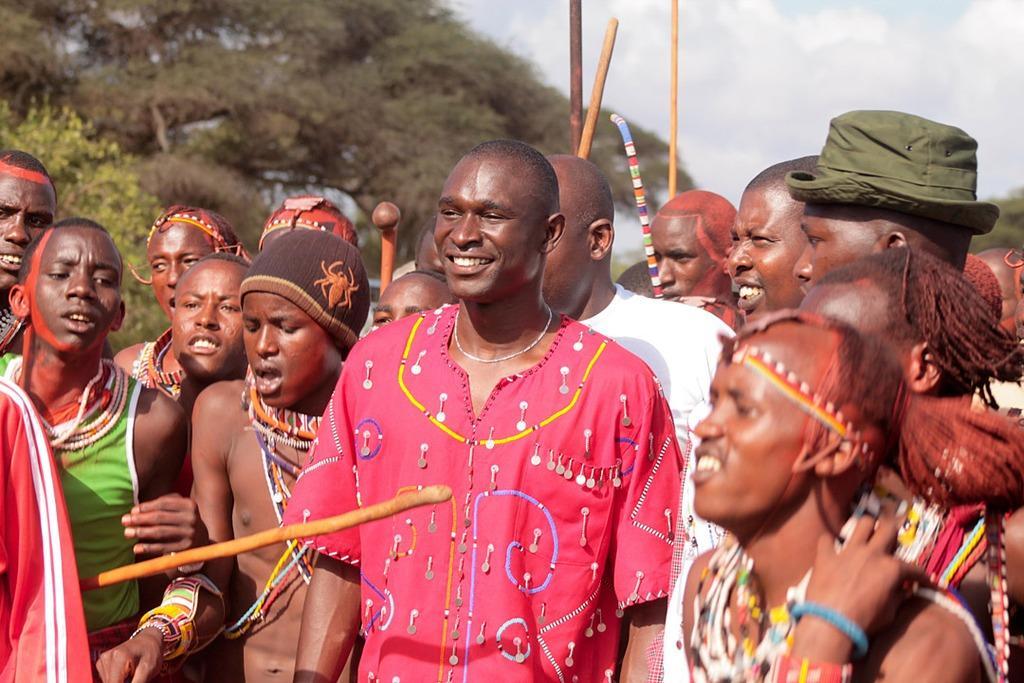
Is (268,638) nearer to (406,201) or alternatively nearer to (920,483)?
(920,483)

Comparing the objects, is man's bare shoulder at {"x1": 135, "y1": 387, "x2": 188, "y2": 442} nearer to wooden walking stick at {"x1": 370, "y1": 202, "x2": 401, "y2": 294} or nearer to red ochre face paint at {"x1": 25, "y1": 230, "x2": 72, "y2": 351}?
red ochre face paint at {"x1": 25, "y1": 230, "x2": 72, "y2": 351}

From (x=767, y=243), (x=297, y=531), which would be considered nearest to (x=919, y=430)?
(x=297, y=531)

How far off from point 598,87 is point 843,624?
157 inches

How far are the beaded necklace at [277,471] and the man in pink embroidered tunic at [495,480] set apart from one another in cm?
63

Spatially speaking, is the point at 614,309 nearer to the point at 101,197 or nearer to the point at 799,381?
the point at 799,381

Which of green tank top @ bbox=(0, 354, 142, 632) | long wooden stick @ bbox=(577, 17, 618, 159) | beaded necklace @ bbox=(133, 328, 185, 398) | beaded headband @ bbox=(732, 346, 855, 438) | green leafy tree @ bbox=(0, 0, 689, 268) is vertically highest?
green leafy tree @ bbox=(0, 0, 689, 268)

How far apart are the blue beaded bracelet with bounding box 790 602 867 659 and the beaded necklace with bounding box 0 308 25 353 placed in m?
3.60

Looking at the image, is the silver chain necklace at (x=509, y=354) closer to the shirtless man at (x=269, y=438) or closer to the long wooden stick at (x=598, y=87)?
the shirtless man at (x=269, y=438)

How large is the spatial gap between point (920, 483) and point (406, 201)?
93.1ft

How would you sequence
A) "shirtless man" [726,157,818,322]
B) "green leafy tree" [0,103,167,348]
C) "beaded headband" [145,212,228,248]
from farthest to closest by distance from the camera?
"green leafy tree" [0,103,167,348], "beaded headband" [145,212,228,248], "shirtless man" [726,157,818,322]

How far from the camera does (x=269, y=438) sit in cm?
466

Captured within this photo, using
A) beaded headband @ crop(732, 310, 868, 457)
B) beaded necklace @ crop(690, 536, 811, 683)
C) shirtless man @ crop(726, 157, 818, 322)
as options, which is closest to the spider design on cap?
shirtless man @ crop(726, 157, 818, 322)

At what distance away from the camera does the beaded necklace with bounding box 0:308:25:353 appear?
17.4 feet

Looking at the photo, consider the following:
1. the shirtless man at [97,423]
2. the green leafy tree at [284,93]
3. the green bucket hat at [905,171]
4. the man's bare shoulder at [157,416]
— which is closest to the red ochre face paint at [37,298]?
the shirtless man at [97,423]
